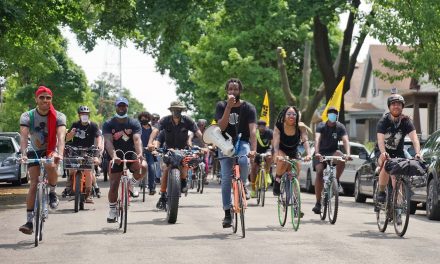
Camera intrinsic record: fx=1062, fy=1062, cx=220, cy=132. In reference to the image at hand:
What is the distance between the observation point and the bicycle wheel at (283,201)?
14.3 metres

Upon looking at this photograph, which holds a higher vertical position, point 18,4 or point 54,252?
point 18,4

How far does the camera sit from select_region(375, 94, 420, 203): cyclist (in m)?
13.8

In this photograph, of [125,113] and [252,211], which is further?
[252,211]

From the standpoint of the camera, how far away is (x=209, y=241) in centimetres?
1234

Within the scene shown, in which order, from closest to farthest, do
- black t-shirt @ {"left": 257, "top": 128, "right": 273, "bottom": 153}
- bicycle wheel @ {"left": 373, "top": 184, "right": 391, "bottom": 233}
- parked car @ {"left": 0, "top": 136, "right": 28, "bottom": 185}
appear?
bicycle wheel @ {"left": 373, "top": 184, "right": 391, "bottom": 233}, black t-shirt @ {"left": 257, "top": 128, "right": 273, "bottom": 153}, parked car @ {"left": 0, "top": 136, "right": 28, "bottom": 185}

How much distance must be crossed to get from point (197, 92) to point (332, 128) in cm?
4842

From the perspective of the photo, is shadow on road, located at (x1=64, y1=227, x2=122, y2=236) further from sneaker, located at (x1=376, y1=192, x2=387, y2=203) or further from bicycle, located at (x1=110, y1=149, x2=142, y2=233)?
sneaker, located at (x1=376, y1=192, x2=387, y2=203)

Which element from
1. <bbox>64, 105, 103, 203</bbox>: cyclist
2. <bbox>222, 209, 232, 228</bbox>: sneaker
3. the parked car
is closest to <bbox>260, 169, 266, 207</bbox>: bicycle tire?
<bbox>64, 105, 103, 203</bbox>: cyclist

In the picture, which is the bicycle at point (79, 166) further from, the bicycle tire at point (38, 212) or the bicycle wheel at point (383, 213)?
the bicycle wheel at point (383, 213)

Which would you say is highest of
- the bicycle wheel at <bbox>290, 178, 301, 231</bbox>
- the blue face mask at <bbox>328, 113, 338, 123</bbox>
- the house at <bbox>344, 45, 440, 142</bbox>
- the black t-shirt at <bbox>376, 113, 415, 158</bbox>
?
the house at <bbox>344, 45, 440, 142</bbox>

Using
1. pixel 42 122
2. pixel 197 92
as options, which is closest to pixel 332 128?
pixel 42 122

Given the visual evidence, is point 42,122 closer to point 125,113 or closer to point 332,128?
point 125,113

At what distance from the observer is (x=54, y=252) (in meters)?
11.4

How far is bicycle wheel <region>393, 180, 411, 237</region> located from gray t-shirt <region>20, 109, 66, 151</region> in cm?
430
